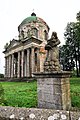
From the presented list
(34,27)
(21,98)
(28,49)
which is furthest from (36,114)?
(34,27)

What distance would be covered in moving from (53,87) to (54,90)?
0.12 meters

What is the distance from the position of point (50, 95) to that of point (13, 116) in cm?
414

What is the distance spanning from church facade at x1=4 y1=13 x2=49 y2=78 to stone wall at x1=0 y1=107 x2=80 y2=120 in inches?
1335

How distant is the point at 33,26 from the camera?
42969 millimetres

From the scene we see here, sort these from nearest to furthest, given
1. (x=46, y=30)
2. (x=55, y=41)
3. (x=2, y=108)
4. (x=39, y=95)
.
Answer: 1. (x=2, y=108)
2. (x=39, y=95)
3. (x=55, y=41)
4. (x=46, y=30)

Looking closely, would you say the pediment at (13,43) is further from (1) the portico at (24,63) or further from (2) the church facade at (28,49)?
(1) the portico at (24,63)

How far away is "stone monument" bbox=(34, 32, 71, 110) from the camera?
6.23 meters

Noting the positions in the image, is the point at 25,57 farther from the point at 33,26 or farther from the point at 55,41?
the point at 55,41

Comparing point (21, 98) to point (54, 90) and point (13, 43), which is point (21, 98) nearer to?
point (54, 90)

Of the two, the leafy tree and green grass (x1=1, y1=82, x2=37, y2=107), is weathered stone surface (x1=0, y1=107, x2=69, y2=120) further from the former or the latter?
the leafy tree

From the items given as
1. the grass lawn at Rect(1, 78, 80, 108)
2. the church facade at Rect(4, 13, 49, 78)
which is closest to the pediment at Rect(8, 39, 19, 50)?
the church facade at Rect(4, 13, 49, 78)

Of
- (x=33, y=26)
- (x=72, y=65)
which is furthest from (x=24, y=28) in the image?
(x=72, y=65)

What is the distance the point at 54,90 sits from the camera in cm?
632

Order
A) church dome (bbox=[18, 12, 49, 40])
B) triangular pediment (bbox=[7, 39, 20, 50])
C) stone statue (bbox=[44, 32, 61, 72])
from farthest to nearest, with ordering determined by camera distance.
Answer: church dome (bbox=[18, 12, 49, 40]) → triangular pediment (bbox=[7, 39, 20, 50]) → stone statue (bbox=[44, 32, 61, 72])
